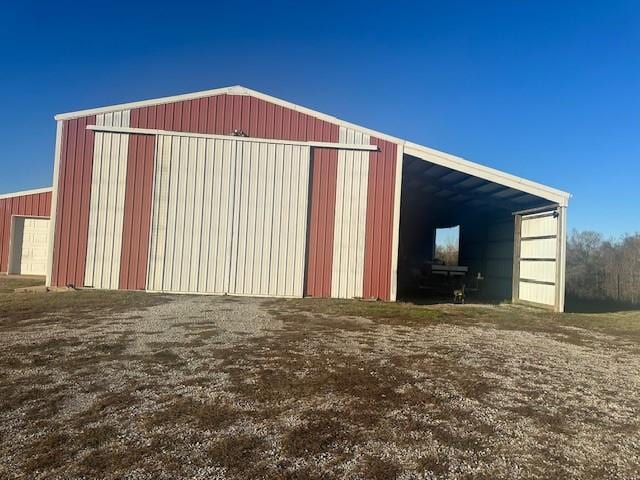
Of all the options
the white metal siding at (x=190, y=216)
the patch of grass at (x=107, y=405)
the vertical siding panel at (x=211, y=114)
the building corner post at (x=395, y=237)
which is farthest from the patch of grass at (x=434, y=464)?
the vertical siding panel at (x=211, y=114)

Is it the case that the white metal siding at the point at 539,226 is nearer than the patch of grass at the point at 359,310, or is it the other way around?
the patch of grass at the point at 359,310

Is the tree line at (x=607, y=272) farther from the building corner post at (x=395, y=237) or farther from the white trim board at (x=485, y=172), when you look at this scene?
the building corner post at (x=395, y=237)

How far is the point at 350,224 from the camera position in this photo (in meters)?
12.0

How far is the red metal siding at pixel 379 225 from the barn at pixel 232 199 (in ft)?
0.10

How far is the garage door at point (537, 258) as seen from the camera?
1261 cm

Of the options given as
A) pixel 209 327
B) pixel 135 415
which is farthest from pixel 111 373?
pixel 209 327

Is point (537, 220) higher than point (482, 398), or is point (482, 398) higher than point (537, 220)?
point (537, 220)

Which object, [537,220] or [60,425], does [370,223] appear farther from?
[60,425]

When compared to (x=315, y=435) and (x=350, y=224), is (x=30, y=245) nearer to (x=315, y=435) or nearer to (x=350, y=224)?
(x=350, y=224)

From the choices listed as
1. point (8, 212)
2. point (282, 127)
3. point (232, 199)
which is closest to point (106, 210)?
point (232, 199)

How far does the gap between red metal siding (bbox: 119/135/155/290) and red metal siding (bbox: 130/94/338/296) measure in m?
1.44

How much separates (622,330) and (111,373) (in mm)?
10020

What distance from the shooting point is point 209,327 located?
23.7 feet

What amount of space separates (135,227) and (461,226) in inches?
638
